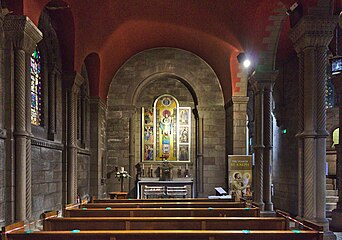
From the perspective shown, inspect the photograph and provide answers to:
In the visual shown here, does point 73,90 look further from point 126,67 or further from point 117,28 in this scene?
point 126,67

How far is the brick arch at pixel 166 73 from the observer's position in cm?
1506

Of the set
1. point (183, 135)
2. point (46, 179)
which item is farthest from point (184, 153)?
point (46, 179)

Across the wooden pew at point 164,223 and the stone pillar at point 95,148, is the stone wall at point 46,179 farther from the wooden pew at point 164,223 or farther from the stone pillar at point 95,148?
the stone pillar at point 95,148

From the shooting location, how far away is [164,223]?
503 cm

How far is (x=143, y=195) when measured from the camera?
1421 centimetres

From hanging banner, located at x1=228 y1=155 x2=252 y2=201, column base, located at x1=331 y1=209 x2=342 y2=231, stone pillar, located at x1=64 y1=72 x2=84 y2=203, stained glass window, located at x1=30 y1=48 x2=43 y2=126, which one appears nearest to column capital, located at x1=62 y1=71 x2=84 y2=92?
stone pillar, located at x1=64 y1=72 x2=84 y2=203

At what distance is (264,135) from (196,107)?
5821 millimetres

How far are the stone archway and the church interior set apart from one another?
1.5 inches

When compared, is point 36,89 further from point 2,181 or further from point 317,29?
point 317,29

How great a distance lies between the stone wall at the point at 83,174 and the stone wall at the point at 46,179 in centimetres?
191

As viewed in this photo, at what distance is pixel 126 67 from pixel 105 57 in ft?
6.99

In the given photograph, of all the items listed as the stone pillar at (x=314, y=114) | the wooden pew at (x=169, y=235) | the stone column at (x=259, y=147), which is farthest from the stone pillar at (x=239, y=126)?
the wooden pew at (x=169, y=235)

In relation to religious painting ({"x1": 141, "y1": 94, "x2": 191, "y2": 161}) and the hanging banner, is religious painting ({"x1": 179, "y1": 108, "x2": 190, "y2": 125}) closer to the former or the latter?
religious painting ({"x1": 141, "y1": 94, "x2": 191, "y2": 161})

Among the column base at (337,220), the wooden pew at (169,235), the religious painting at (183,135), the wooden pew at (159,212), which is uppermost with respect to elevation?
the religious painting at (183,135)
